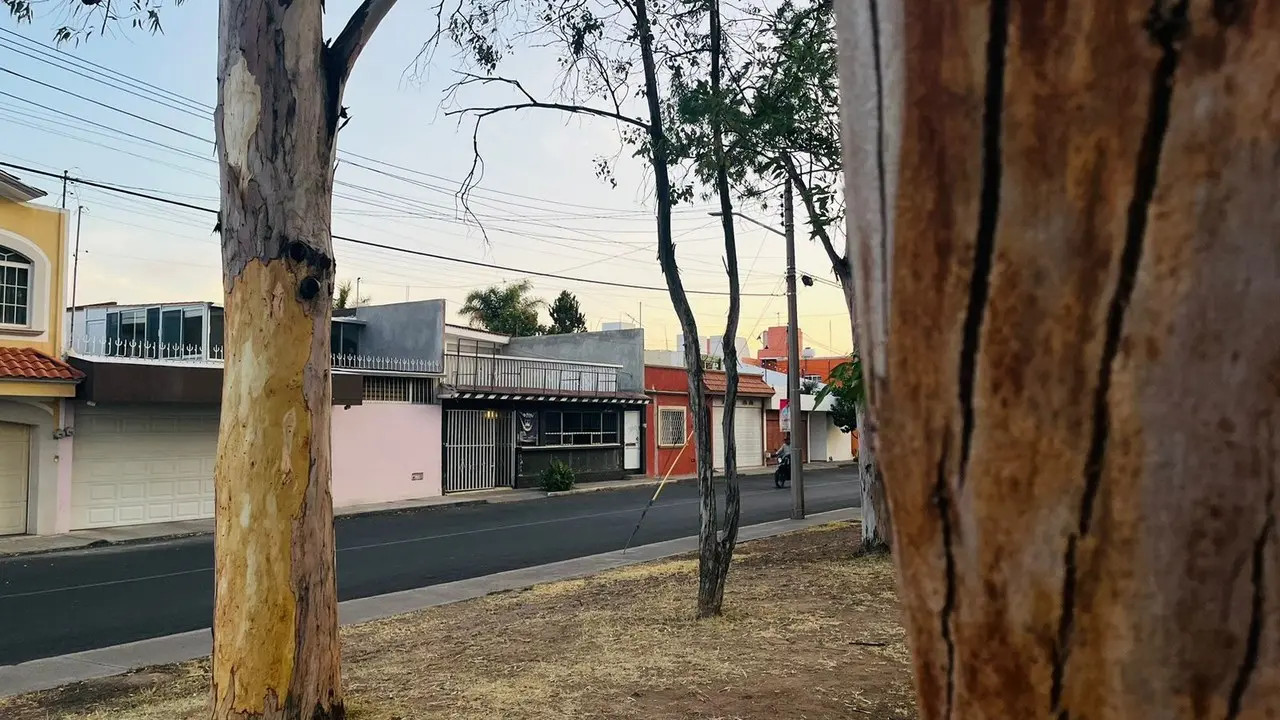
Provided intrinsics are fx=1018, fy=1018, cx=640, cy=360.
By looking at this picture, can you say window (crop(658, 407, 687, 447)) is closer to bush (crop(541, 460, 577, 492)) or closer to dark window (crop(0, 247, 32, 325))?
bush (crop(541, 460, 577, 492))

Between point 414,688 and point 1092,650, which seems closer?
point 1092,650

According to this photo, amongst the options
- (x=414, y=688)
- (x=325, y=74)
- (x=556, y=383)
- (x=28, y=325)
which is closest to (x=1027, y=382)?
(x=325, y=74)

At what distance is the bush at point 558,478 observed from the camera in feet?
90.9

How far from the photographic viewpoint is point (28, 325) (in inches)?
695

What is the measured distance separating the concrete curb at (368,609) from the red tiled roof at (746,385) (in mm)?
19639

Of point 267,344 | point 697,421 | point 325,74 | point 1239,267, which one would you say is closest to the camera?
point 1239,267

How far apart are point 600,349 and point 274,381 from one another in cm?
2940

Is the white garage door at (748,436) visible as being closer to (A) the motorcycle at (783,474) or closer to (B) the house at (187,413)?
(A) the motorcycle at (783,474)

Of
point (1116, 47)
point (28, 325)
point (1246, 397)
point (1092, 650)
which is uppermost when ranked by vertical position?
point (28, 325)

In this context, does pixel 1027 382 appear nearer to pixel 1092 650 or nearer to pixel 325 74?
pixel 1092 650

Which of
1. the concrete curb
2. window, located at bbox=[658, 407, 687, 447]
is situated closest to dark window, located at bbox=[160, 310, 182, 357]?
the concrete curb

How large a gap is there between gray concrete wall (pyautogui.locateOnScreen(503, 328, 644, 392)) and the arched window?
17.2m

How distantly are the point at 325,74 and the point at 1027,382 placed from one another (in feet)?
17.0

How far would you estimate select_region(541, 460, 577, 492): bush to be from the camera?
27703 mm
